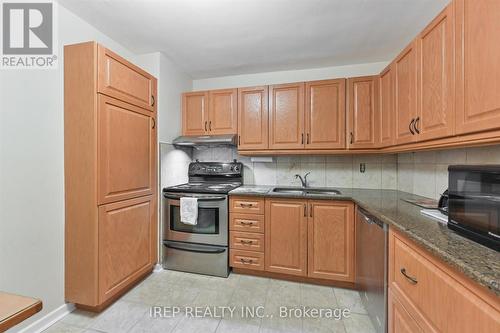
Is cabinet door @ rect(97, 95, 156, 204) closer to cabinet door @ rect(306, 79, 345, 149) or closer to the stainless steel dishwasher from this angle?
cabinet door @ rect(306, 79, 345, 149)

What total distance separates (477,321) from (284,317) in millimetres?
1345

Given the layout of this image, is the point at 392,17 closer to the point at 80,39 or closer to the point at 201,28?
the point at 201,28

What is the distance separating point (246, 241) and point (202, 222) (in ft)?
1.76

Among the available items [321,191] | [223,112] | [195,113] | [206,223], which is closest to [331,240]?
[321,191]

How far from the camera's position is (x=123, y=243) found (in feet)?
6.15

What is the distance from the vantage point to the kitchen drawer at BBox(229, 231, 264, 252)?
88.0 inches

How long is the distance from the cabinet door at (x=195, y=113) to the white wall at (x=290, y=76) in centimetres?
44

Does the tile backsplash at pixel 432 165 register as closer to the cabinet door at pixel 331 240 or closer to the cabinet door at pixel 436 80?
the cabinet door at pixel 436 80

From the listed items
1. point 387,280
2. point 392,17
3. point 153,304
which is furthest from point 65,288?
point 392,17

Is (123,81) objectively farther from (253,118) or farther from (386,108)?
(386,108)

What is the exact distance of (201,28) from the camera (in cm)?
195

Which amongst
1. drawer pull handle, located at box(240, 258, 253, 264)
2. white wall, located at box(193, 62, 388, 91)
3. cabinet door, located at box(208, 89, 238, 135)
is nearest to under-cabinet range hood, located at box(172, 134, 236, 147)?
cabinet door, located at box(208, 89, 238, 135)

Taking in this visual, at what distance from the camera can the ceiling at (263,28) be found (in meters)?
1.66

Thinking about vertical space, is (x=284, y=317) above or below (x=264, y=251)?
below
